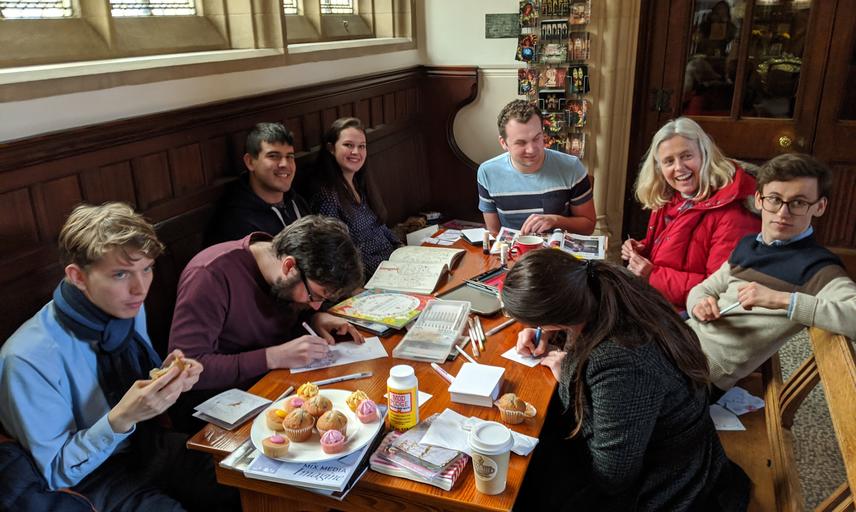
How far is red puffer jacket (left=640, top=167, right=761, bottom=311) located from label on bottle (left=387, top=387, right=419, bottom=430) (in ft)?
4.33

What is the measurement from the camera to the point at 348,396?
1.59 meters

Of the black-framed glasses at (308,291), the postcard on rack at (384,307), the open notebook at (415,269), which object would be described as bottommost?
the postcard on rack at (384,307)

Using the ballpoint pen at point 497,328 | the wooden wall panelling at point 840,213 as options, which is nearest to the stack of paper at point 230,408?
the ballpoint pen at point 497,328

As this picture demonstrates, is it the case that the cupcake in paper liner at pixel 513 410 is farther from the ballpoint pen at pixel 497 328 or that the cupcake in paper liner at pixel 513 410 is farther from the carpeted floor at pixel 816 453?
the carpeted floor at pixel 816 453

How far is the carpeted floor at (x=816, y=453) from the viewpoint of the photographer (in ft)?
7.75

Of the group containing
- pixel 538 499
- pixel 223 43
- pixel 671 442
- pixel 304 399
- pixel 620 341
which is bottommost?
pixel 538 499

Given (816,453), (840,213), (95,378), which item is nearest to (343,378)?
(95,378)

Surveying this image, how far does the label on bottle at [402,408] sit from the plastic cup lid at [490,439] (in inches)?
7.9

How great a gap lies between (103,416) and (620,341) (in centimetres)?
131

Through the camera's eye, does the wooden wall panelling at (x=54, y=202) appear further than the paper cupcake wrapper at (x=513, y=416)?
Yes

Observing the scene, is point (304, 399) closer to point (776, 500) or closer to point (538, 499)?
point (538, 499)

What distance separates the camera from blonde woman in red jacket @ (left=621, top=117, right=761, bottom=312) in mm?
2359

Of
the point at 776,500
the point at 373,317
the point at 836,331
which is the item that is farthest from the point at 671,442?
the point at 373,317

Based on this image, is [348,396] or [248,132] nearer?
[348,396]
